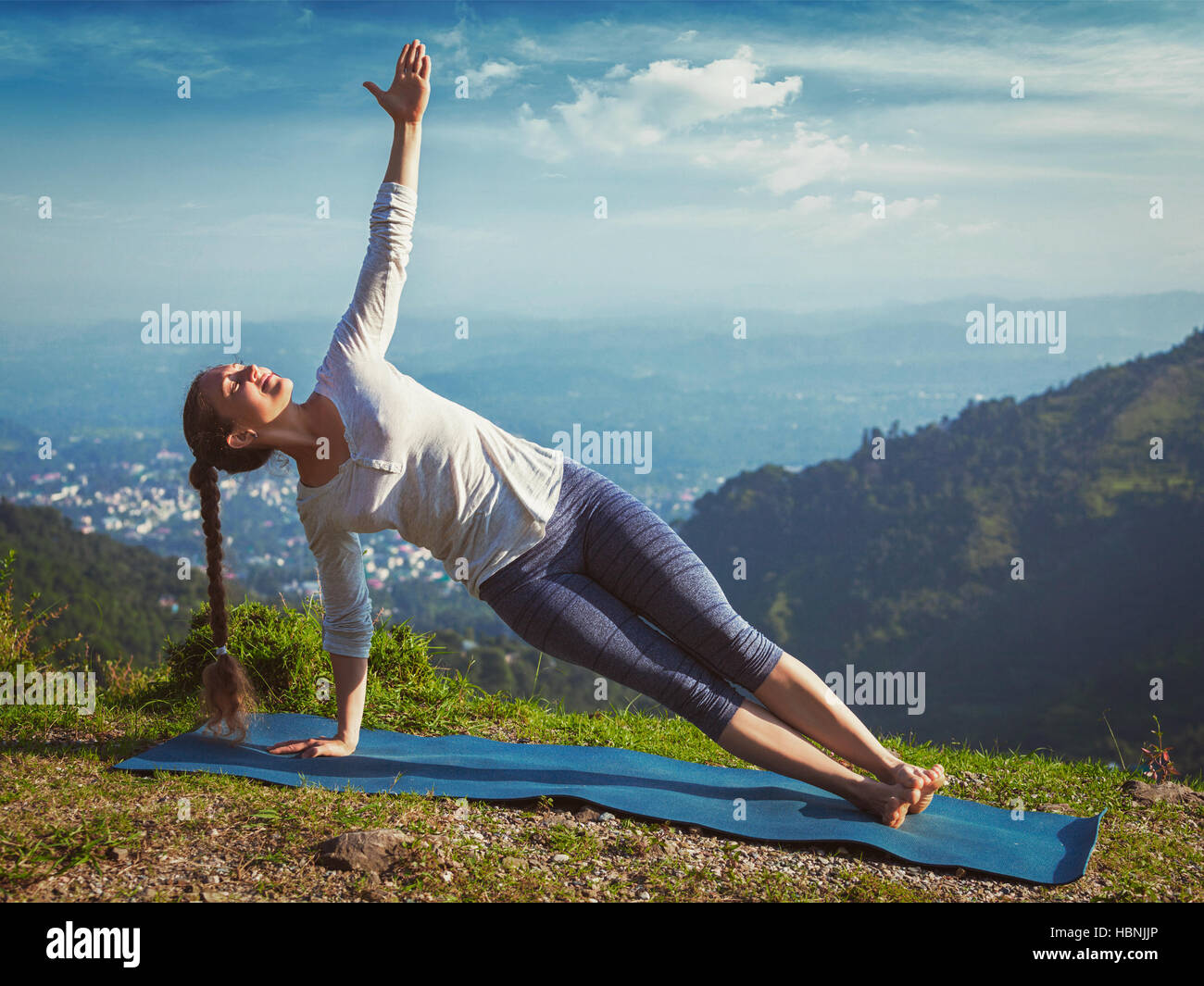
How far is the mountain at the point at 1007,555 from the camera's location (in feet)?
115

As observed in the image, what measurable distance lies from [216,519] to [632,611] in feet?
4.51

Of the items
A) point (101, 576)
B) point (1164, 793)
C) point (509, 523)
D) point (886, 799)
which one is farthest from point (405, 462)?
point (101, 576)

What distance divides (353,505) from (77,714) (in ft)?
6.35

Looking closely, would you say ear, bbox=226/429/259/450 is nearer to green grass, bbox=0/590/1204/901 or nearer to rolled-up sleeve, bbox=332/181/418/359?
rolled-up sleeve, bbox=332/181/418/359

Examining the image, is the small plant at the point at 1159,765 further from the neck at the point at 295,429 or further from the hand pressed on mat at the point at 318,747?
the neck at the point at 295,429

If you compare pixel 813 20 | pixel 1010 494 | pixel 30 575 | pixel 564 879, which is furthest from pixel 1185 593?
pixel 813 20

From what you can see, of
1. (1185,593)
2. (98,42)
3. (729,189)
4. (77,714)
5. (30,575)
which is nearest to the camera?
(77,714)

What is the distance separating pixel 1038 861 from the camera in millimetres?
2746

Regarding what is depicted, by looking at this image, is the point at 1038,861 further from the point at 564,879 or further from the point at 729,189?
the point at 729,189

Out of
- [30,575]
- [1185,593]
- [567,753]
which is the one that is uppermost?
[567,753]

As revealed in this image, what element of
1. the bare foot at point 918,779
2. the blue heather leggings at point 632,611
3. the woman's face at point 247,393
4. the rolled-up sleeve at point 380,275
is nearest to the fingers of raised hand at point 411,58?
the rolled-up sleeve at point 380,275

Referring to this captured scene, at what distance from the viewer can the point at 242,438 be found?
2736 millimetres

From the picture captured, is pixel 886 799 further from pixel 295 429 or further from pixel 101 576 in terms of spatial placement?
pixel 101 576
